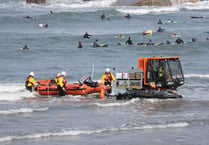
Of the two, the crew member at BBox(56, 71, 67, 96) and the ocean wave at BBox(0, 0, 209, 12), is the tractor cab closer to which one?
the crew member at BBox(56, 71, 67, 96)

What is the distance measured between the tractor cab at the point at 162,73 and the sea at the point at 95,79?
861 mm

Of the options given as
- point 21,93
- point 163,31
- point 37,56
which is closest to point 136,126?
point 21,93

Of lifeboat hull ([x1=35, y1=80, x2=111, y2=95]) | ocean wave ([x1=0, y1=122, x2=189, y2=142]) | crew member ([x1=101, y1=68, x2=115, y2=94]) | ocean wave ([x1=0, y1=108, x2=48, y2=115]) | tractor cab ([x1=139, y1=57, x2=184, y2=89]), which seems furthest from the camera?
crew member ([x1=101, y1=68, x2=115, y2=94])

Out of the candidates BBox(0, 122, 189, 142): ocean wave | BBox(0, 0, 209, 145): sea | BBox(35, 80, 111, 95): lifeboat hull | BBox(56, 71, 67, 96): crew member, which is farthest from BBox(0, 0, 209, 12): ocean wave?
BBox(0, 122, 189, 142): ocean wave

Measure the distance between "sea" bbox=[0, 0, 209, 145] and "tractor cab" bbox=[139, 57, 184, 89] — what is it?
2.82ft

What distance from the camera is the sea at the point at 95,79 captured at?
2097 centimetres

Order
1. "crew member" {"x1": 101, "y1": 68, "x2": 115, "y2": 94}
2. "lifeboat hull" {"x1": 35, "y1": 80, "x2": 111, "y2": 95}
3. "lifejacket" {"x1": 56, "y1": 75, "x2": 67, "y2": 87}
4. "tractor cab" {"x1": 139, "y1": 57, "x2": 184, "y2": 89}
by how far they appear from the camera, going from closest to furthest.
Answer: "tractor cab" {"x1": 139, "y1": 57, "x2": 184, "y2": 89} < "lifejacket" {"x1": 56, "y1": 75, "x2": 67, "y2": 87} < "lifeboat hull" {"x1": 35, "y1": 80, "x2": 111, "y2": 95} < "crew member" {"x1": 101, "y1": 68, "x2": 115, "y2": 94}

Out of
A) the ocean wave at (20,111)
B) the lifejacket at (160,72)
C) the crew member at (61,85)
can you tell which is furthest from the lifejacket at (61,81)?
the lifejacket at (160,72)

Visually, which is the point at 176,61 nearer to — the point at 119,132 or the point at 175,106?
the point at 175,106

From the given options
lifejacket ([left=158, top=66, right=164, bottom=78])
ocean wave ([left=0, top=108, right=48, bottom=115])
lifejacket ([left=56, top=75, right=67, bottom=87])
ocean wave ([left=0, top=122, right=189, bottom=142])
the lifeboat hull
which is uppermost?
lifejacket ([left=158, top=66, right=164, bottom=78])

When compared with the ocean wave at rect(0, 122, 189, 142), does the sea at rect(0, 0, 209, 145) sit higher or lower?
higher

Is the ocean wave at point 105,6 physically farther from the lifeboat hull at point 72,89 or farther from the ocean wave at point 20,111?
the ocean wave at point 20,111

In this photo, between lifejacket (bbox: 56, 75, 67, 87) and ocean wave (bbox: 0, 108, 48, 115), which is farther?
lifejacket (bbox: 56, 75, 67, 87)

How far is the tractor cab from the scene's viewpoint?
89.5 ft
